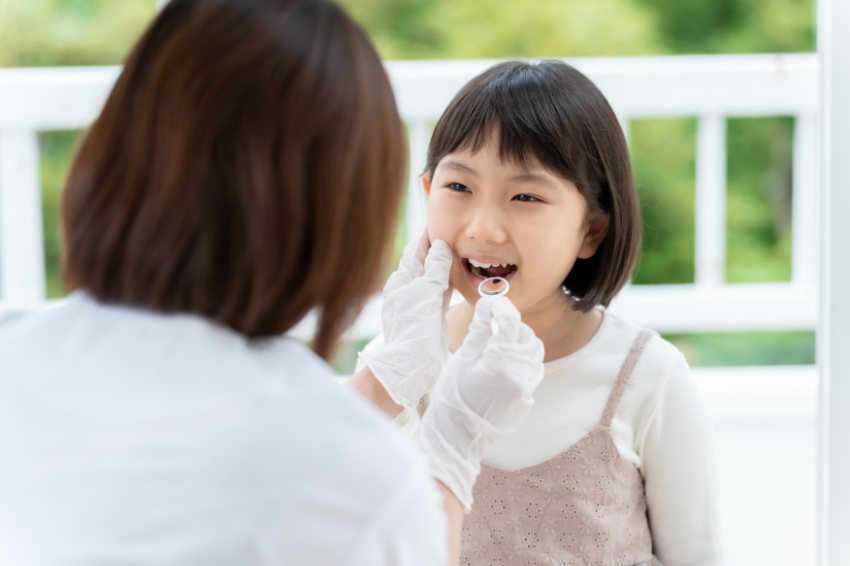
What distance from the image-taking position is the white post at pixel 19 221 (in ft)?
6.61

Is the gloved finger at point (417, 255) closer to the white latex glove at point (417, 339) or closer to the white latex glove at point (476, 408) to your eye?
the white latex glove at point (417, 339)

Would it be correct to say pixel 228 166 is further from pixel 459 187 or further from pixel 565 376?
pixel 565 376

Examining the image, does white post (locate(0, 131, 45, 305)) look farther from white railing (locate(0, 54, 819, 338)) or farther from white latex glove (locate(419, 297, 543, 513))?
white latex glove (locate(419, 297, 543, 513))

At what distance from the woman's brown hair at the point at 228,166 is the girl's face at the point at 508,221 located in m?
0.39

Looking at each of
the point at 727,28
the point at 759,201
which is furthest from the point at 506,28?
the point at 759,201

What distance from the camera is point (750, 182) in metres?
5.03

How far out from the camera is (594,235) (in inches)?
46.7

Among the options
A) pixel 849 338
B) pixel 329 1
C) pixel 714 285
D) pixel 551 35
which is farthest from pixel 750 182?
pixel 329 1

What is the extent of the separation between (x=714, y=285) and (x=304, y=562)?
1665 millimetres

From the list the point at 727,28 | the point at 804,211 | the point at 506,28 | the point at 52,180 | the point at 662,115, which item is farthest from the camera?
the point at 727,28

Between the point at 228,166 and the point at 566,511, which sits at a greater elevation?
the point at 228,166

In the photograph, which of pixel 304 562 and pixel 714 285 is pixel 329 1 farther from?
pixel 714 285

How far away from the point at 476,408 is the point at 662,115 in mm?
1282

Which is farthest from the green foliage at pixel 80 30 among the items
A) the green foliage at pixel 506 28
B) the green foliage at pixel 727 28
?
the green foliage at pixel 727 28
